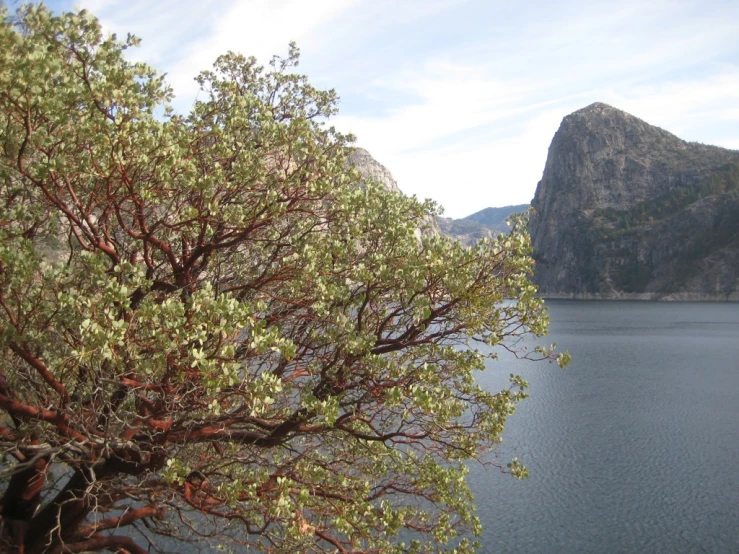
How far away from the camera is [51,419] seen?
901cm

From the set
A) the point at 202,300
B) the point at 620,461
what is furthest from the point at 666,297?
the point at 202,300

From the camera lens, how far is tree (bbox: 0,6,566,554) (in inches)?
314

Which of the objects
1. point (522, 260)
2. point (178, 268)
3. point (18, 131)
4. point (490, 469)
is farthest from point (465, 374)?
point (490, 469)

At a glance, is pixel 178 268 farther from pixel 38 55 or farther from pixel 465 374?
pixel 465 374

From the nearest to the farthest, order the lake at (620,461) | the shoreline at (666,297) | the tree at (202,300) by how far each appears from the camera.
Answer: the tree at (202,300) → the lake at (620,461) → the shoreline at (666,297)

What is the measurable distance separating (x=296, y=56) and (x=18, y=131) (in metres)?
6.07

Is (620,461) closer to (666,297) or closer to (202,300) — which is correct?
(202,300)

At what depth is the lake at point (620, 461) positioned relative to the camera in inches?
898

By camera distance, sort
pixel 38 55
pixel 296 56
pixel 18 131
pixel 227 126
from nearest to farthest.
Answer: pixel 38 55, pixel 18 131, pixel 227 126, pixel 296 56

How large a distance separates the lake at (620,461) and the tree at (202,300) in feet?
43.6

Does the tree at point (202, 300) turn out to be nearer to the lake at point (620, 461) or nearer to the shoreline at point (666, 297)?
the lake at point (620, 461)

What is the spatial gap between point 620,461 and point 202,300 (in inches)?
1129

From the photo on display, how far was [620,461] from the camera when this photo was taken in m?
30.8

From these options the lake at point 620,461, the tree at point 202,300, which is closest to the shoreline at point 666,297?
the lake at point 620,461
